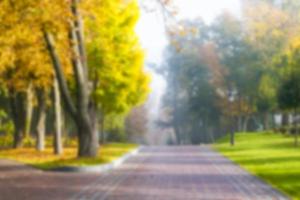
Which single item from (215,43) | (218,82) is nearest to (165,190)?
(218,82)

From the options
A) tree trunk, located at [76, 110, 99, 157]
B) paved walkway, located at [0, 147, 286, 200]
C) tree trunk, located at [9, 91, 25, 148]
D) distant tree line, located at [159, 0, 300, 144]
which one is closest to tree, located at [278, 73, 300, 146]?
distant tree line, located at [159, 0, 300, 144]

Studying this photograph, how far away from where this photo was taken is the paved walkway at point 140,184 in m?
17.9

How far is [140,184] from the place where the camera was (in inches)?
836

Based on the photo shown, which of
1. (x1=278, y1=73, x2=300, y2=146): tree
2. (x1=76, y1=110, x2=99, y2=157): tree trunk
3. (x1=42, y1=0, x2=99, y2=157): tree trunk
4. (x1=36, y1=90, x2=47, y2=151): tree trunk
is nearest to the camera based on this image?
(x1=42, y1=0, x2=99, y2=157): tree trunk

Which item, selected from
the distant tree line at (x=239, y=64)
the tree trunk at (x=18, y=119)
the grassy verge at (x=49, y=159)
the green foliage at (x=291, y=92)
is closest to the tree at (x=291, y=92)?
the green foliage at (x=291, y=92)

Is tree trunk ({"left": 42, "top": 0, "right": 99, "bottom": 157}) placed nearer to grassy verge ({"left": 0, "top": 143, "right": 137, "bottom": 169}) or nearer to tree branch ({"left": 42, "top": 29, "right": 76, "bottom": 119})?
tree branch ({"left": 42, "top": 29, "right": 76, "bottom": 119})

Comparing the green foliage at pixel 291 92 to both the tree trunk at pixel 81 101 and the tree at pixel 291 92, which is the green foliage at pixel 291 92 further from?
the tree trunk at pixel 81 101

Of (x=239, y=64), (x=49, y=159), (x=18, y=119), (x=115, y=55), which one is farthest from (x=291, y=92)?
(x=239, y=64)

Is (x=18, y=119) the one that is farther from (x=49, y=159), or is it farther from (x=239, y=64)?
(x=239, y=64)

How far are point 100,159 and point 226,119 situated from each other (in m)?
54.5

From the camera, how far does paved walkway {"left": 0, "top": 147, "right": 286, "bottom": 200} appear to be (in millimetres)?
17891

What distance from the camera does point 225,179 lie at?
23.3m

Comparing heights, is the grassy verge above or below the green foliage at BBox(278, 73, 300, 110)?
below

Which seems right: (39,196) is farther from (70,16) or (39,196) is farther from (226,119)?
(226,119)
